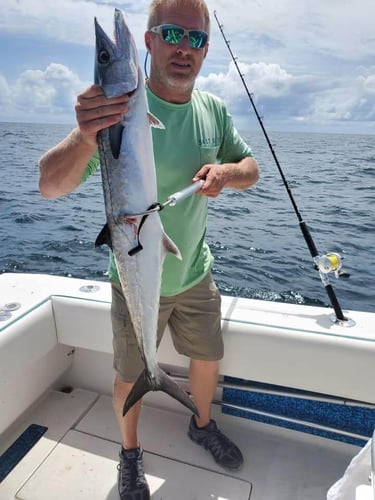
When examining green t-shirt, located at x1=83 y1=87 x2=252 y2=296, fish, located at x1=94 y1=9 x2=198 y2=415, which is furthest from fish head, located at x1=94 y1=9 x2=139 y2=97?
green t-shirt, located at x1=83 y1=87 x2=252 y2=296

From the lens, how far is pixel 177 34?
1820 mm

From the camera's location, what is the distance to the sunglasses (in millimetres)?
1806

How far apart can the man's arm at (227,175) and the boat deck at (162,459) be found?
5.01 ft

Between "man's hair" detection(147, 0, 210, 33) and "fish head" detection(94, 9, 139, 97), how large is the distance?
60cm

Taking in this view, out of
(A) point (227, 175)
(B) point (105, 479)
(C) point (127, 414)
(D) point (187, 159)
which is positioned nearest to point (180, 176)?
(D) point (187, 159)

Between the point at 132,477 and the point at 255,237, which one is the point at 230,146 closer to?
the point at 132,477

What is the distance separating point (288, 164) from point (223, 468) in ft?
57.9

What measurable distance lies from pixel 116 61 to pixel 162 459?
212cm

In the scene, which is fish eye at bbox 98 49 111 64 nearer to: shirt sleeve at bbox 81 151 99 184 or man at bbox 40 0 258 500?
man at bbox 40 0 258 500

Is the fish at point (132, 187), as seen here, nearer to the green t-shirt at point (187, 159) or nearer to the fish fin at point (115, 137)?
the fish fin at point (115, 137)

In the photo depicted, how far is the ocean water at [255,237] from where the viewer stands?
5.90m

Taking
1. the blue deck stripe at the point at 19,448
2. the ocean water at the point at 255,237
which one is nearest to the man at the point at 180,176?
the blue deck stripe at the point at 19,448

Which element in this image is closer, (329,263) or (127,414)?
(127,414)

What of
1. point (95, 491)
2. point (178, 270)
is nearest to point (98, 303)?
point (178, 270)
